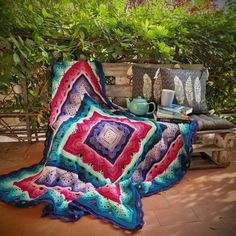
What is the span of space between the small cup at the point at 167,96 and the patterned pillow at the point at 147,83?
0.11 meters

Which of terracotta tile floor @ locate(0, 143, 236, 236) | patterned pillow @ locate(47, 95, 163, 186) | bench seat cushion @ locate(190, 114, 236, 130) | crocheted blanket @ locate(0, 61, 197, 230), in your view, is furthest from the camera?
bench seat cushion @ locate(190, 114, 236, 130)

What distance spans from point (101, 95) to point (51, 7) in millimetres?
853

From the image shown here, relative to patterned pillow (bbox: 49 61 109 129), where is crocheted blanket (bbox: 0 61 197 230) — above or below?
below

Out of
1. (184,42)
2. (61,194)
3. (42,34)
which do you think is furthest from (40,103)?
(184,42)

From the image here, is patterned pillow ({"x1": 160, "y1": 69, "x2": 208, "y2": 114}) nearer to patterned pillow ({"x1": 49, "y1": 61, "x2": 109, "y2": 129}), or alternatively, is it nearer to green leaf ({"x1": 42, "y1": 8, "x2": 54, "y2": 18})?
patterned pillow ({"x1": 49, "y1": 61, "x2": 109, "y2": 129})

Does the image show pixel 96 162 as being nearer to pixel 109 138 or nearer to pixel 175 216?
pixel 109 138

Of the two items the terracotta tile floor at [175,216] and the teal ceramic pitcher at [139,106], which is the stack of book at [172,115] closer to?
the teal ceramic pitcher at [139,106]

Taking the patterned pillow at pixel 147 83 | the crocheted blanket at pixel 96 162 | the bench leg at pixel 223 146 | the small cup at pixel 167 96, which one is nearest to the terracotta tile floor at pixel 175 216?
the crocheted blanket at pixel 96 162

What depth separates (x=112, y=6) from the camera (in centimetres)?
217

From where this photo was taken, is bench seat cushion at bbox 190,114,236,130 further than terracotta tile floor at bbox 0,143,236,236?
Yes

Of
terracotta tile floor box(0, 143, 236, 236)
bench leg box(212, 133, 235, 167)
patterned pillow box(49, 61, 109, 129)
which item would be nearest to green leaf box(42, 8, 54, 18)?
patterned pillow box(49, 61, 109, 129)

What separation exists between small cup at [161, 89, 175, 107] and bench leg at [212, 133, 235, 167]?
47 centimetres

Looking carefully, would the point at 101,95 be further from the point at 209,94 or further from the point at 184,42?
the point at 209,94

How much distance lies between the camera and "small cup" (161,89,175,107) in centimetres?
196
